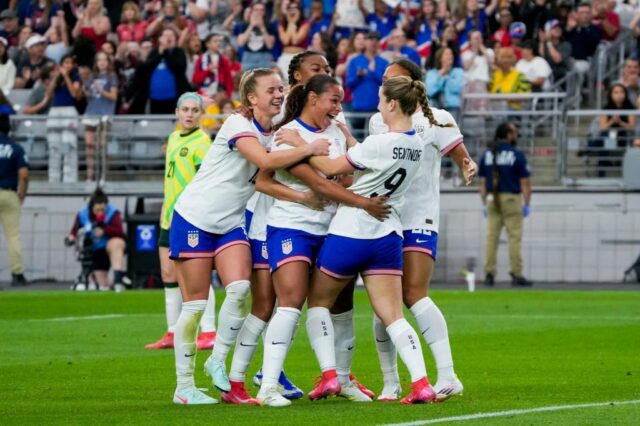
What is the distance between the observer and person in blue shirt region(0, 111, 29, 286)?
2492 cm

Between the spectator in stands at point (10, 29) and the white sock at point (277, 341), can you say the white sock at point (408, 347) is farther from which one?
the spectator in stands at point (10, 29)

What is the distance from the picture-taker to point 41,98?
28.5 m

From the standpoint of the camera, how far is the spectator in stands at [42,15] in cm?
3209

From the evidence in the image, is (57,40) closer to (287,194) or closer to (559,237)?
(559,237)

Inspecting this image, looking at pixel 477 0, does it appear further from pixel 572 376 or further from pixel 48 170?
pixel 572 376

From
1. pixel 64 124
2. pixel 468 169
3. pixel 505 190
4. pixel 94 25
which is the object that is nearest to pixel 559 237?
pixel 505 190

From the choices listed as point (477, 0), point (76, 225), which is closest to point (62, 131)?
point (76, 225)

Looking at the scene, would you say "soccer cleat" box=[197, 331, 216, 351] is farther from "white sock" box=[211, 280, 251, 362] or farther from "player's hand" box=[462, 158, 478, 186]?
"player's hand" box=[462, 158, 478, 186]

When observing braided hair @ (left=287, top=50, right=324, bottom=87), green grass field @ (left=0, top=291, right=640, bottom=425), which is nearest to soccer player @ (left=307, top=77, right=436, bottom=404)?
green grass field @ (left=0, top=291, right=640, bottom=425)

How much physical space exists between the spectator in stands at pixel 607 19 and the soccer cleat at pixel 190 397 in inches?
762

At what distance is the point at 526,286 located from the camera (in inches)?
988

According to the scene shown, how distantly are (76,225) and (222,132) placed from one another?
14901mm

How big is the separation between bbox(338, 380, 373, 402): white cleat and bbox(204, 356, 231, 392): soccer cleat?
0.77 meters

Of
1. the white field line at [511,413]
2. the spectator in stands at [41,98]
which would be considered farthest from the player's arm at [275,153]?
the spectator in stands at [41,98]
